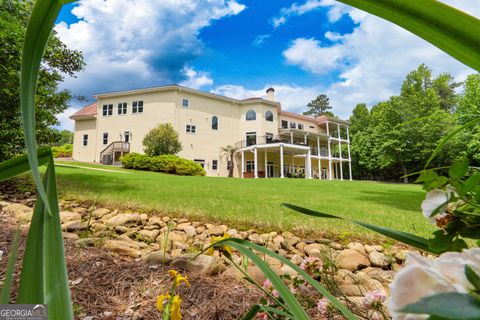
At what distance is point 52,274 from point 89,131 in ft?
95.1

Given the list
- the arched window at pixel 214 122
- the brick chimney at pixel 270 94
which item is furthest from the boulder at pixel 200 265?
the brick chimney at pixel 270 94

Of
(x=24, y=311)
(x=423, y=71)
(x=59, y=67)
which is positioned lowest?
(x=24, y=311)

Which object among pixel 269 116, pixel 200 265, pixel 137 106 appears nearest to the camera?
pixel 200 265

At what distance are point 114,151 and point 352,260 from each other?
24.1 m

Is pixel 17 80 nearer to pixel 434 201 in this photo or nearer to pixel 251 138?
pixel 434 201

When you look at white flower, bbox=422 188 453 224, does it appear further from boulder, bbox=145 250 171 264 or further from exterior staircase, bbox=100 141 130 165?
exterior staircase, bbox=100 141 130 165

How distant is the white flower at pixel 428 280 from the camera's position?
0.20m

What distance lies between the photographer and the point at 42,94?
6953mm

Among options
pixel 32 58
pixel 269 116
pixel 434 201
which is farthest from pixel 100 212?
pixel 269 116

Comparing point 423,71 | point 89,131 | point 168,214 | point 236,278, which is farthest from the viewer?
point 423,71

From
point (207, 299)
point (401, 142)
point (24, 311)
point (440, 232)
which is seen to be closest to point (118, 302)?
point (207, 299)

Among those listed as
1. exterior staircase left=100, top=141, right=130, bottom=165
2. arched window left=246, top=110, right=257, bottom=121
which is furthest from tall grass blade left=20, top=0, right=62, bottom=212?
arched window left=246, top=110, right=257, bottom=121

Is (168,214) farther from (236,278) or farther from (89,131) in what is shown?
(89,131)

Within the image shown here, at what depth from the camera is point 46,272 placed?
444mm
